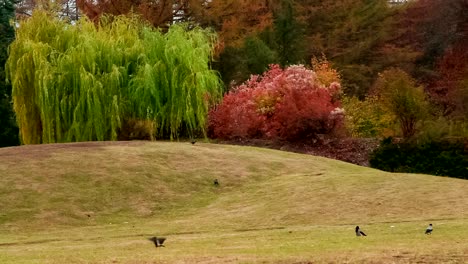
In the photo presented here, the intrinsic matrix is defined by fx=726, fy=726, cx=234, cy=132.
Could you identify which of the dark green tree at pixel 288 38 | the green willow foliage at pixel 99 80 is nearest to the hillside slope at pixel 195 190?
the green willow foliage at pixel 99 80

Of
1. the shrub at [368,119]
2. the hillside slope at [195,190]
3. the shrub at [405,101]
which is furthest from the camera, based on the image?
the shrub at [368,119]

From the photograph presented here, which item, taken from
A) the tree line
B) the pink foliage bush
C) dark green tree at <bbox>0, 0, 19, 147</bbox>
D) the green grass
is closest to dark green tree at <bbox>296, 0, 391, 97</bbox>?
the tree line

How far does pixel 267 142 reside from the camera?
3166 centimetres

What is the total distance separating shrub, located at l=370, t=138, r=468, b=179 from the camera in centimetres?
2700

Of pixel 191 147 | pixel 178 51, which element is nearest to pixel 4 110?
pixel 178 51

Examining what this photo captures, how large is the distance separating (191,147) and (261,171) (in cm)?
318

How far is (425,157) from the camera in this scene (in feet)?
91.5

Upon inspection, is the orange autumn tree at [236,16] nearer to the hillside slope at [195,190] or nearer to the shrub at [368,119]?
the shrub at [368,119]

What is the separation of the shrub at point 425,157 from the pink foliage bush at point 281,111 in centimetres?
342

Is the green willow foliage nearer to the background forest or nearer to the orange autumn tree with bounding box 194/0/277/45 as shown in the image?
the background forest

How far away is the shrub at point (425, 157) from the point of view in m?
27.0

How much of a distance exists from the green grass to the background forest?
312cm

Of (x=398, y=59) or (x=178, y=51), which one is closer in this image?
(x=178, y=51)

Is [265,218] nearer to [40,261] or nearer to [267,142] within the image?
[40,261]
